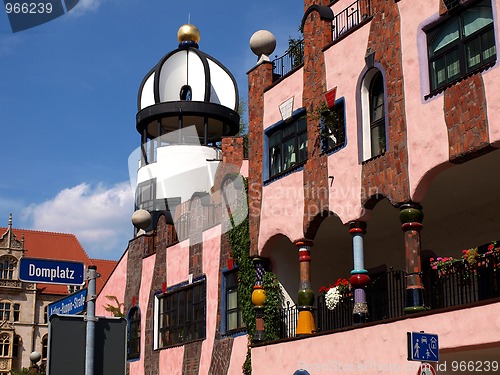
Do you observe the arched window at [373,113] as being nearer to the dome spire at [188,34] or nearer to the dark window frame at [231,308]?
the dark window frame at [231,308]

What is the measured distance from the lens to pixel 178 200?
112ft

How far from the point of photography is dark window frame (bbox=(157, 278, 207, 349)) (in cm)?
2342

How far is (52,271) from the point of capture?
1034 cm

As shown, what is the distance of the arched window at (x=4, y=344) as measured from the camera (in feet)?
209

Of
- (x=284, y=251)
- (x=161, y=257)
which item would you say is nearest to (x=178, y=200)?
(x=161, y=257)

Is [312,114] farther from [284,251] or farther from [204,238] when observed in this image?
[204,238]

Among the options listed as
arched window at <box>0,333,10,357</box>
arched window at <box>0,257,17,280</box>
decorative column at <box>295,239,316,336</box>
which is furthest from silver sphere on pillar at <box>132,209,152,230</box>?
arched window at <box>0,257,17,280</box>

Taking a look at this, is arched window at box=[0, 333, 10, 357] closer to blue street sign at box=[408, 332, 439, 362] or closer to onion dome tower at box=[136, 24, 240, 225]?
onion dome tower at box=[136, 24, 240, 225]

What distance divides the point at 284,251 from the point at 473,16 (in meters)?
8.69

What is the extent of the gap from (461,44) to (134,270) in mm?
16689

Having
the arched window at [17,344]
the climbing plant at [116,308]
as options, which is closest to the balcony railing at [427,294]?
the climbing plant at [116,308]

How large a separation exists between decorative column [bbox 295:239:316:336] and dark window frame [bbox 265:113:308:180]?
1997mm

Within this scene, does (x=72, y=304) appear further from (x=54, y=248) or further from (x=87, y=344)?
(x=54, y=248)

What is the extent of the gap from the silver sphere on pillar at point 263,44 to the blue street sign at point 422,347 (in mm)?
11555
